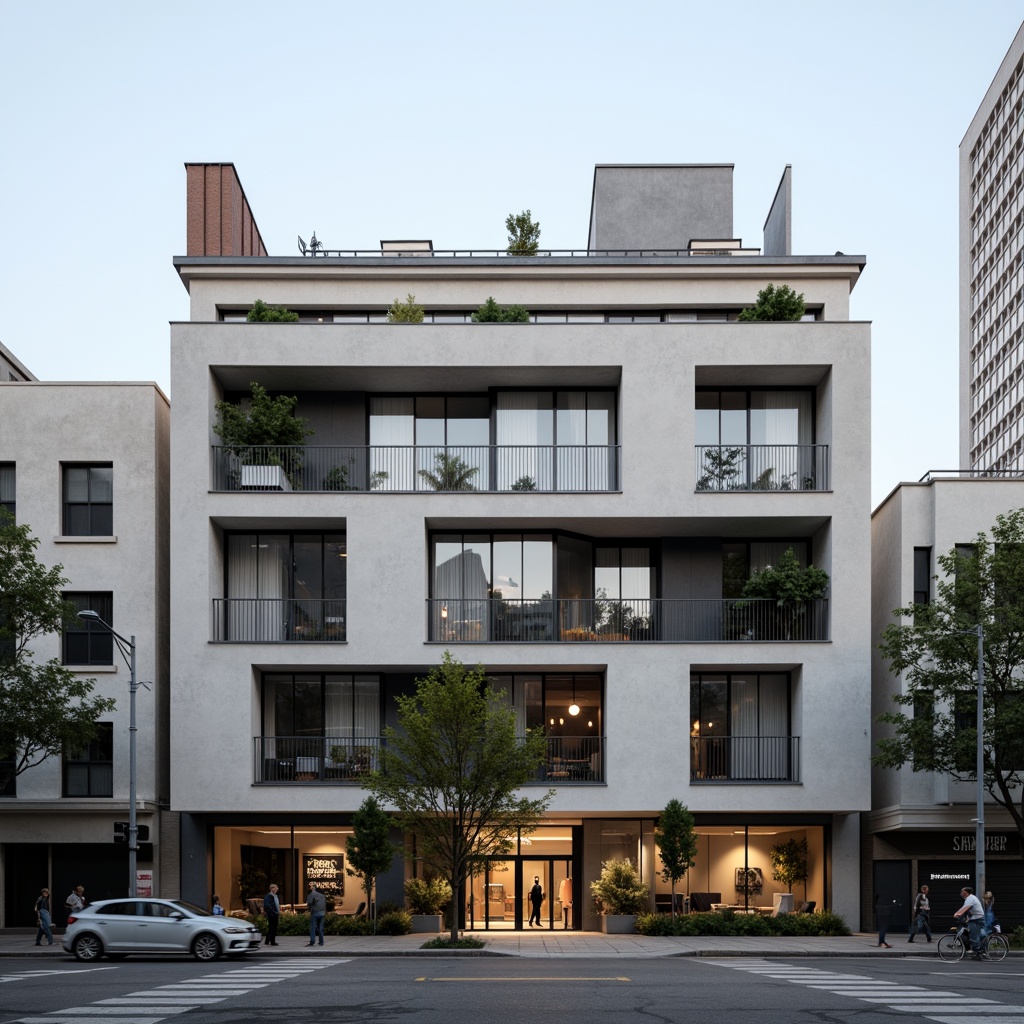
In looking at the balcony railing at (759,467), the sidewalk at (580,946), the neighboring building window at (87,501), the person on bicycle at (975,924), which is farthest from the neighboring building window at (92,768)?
the person on bicycle at (975,924)

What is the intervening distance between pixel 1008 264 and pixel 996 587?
62684 millimetres

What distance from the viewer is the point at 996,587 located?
108 ft

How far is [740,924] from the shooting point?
34438 millimetres

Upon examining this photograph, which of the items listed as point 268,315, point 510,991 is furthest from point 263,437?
point 510,991

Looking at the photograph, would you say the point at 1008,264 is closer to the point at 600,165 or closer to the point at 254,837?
the point at 600,165

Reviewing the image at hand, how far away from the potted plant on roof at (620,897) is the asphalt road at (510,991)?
8.56 metres

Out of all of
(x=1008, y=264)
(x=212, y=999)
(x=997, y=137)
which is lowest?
(x=212, y=999)

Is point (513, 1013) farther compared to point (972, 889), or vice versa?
point (972, 889)

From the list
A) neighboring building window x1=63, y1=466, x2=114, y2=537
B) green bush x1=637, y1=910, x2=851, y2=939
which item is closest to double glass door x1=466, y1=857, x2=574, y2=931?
green bush x1=637, y1=910, x2=851, y2=939

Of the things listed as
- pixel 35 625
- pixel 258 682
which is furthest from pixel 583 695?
pixel 35 625

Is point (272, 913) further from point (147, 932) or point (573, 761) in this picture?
point (573, 761)

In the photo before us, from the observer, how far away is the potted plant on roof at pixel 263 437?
3644 cm

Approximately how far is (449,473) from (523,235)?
883 cm

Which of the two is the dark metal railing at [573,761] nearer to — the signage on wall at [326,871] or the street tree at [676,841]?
the street tree at [676,841]
